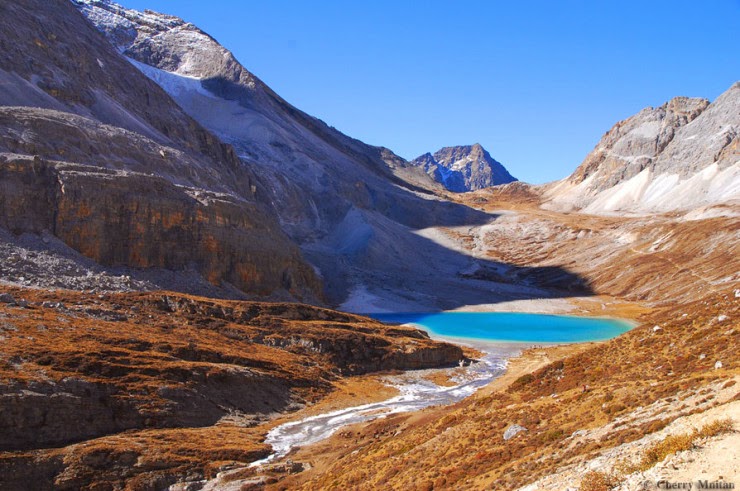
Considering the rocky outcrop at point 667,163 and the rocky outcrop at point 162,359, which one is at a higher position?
the rocky outcrop at point 667,163

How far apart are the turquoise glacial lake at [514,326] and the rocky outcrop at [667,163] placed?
5890 cm

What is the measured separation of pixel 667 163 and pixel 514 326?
98.8m

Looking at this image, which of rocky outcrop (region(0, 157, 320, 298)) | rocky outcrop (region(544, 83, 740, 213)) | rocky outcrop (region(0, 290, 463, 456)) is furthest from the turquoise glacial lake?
rocky outcrop (region(544, 83, 740, 213))

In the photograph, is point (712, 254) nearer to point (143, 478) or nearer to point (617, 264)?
point (617, 264)

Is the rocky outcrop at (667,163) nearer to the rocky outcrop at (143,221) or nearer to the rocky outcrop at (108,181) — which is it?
the rocky outcrop at (143,221)

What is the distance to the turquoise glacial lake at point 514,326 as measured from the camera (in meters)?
70.9

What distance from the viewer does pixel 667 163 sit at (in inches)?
6255

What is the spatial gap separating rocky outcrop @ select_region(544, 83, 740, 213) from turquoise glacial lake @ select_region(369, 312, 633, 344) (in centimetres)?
5890

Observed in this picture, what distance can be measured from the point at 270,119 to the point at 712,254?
320 ft

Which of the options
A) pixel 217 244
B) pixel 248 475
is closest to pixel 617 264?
pixel 217 244

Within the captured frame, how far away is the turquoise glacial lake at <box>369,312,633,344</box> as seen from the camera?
70.9m

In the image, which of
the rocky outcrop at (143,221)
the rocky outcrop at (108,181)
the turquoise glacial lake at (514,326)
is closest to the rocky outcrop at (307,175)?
the turquoise glacial lake at (514,326)

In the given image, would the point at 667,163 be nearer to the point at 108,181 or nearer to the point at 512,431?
the point at 108,181

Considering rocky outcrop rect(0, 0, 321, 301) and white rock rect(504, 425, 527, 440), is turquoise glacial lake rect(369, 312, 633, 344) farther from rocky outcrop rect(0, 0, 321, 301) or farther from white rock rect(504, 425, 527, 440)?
white rock rect(504, 425, 527, 440)
